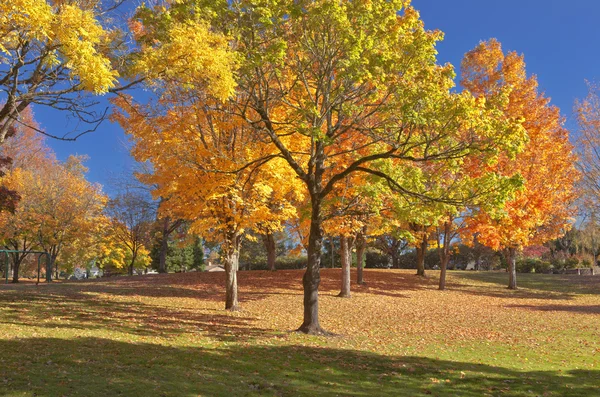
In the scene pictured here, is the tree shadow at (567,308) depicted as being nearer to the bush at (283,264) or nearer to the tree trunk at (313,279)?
the tree trunk at (313,279)

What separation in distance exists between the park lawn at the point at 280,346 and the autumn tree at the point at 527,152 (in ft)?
12.3

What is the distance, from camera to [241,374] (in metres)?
8.16

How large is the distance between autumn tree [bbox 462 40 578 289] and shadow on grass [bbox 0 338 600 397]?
565 inches

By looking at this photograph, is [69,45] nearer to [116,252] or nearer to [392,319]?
[392,319]

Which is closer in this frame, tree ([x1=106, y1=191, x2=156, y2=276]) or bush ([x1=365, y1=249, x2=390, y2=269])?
tree ([x1=106, y1=191, x2=156, y2=276])

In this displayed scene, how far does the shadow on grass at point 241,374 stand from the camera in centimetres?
681

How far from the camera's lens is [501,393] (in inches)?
311

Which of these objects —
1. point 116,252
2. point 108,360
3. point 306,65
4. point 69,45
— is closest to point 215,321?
point 108,360

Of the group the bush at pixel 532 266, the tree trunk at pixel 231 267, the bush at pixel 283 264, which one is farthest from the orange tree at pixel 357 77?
the bush at pixel 532 266

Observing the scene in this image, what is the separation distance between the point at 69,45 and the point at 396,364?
27.5 ft

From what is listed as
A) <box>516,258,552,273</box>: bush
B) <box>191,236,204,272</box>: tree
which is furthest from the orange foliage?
<box>191,236,204,272</box>: tree

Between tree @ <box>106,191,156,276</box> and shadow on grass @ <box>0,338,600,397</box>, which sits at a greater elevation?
tree @ <box>106,191,156,276</box>

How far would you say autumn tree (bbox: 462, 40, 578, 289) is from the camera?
23.1 meters

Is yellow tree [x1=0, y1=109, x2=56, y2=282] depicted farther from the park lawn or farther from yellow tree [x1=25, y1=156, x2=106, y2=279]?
the park lawn
